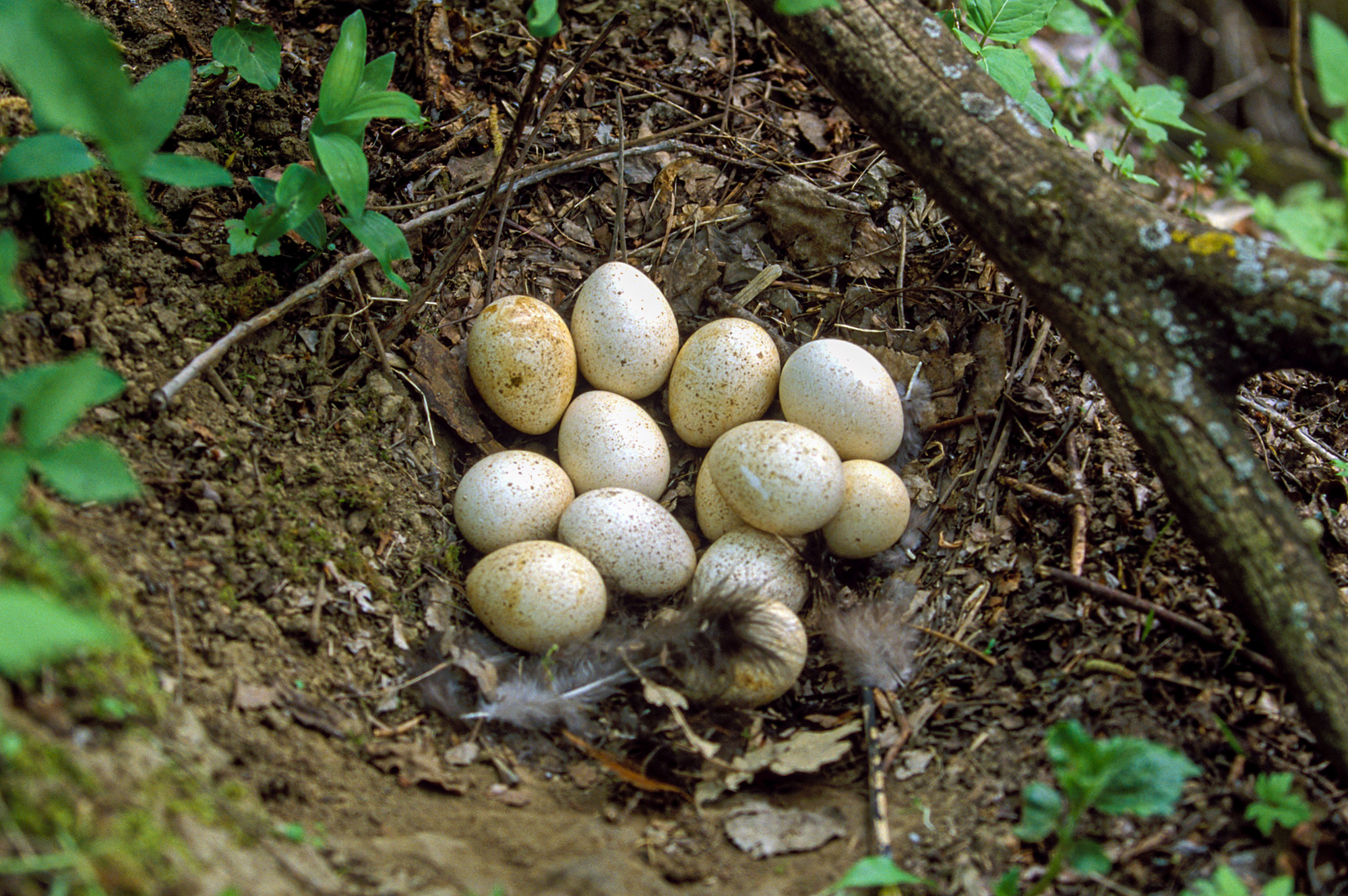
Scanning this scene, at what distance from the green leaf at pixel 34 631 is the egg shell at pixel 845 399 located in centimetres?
203

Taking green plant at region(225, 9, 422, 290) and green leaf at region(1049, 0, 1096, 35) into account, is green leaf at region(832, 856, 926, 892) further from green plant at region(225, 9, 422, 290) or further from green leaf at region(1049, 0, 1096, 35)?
green leaf at region(1049, 0, 1096, 35)

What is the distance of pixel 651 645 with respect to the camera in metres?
2.32

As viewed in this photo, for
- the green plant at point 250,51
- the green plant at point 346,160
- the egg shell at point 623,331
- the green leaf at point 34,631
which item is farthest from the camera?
the egg shell at point 623,331

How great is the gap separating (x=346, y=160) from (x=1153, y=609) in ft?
7.63

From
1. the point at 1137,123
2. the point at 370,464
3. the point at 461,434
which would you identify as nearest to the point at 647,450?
the point at 461,434

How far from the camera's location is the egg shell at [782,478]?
2494mm

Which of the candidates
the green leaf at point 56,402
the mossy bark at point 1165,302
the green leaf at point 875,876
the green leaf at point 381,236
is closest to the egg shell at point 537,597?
the green leaf at point 381,236

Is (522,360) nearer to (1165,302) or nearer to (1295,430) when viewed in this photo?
Answer: (1165,302)

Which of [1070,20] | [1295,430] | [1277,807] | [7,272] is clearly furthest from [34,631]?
[1070,20]

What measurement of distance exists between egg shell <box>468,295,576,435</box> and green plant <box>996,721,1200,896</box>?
1857mm

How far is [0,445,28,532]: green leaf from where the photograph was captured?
4.04 ft

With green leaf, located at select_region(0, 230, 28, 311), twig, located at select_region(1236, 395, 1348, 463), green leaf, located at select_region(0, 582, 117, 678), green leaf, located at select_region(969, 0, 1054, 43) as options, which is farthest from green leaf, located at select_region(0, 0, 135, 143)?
twig, located at select_region(1236, 395, 1348, 463)

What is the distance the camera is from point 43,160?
1.74 meters

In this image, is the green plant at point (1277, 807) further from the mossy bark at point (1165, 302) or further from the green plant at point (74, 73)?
the green plant at point (74, 73)
